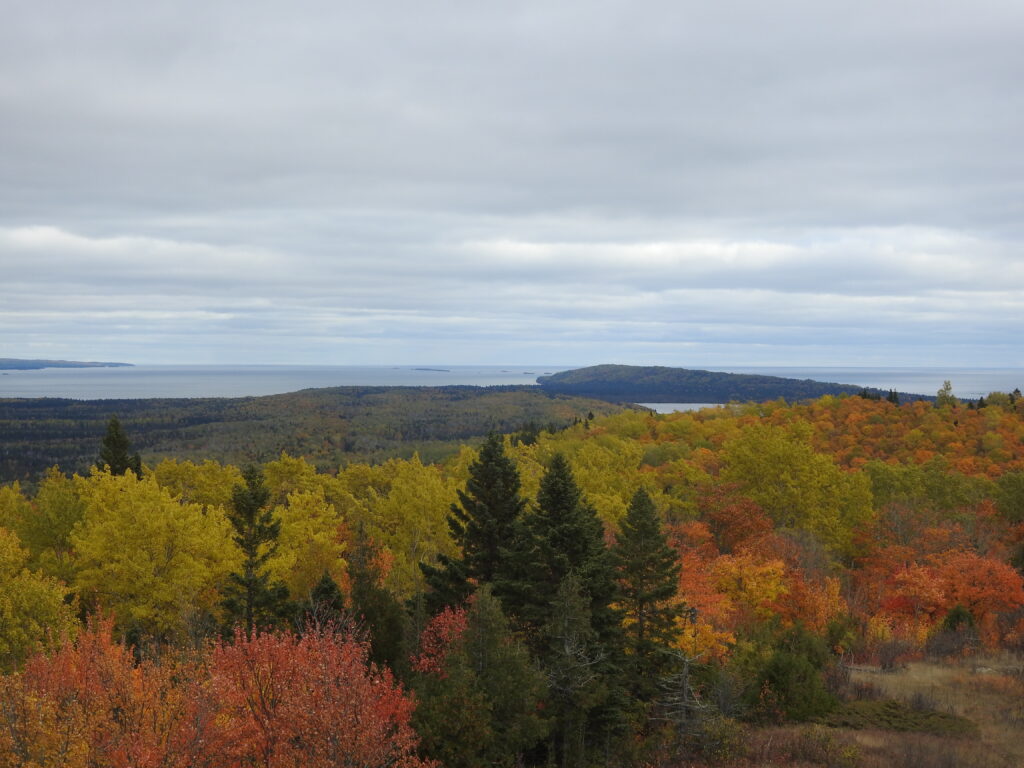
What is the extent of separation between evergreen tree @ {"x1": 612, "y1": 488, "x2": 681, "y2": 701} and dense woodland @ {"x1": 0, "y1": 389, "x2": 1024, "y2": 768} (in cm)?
12

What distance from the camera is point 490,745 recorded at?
906 inches

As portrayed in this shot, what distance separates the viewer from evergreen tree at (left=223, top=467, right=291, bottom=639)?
117 ft

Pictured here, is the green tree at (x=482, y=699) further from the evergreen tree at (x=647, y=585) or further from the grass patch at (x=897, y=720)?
the grass patch at (x=897, y=720)

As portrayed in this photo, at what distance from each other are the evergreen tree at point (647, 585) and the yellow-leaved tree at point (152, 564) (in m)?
22.2

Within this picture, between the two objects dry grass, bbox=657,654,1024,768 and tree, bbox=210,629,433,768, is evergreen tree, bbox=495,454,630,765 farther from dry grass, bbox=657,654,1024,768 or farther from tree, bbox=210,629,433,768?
tree, bbox=210,629,433,768

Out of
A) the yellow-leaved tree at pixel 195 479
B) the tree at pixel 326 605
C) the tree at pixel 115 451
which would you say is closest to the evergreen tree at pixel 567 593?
the tree at pixel 326 605

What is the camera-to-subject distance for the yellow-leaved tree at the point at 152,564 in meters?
37.3

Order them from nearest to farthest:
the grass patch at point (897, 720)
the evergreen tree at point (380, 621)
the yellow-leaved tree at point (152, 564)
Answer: the grass patch at point (897, 720)
the evergreen tree at point (380, 621)
the yellow-leaved tree at point (152, 564)

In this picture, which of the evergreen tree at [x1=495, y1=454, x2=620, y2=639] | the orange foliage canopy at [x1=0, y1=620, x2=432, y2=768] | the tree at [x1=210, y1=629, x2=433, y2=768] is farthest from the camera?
the evergreen tree at [x1=495, y1=454, x2=620, y2=639]

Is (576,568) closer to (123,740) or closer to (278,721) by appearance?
(278,721)

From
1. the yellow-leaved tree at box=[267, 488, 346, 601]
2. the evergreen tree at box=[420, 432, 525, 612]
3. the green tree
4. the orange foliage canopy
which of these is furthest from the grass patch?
the yellow-leaved tree at box=[267, 488, 346, 601]

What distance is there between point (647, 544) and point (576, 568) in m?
3.63

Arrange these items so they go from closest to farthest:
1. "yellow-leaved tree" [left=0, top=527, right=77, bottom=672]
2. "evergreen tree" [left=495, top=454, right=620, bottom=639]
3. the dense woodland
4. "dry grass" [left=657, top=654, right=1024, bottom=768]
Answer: the dense woodland
"dry grass" [left=657, top=654, right=1024, bottom=768]
"yellow-leaved tree" [left=0, top=527, right=77, bottom=672]
"evergreen tree" [left=495, top=454, right=620, bottom=639]

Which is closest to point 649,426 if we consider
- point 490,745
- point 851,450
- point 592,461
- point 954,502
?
point 851,450
